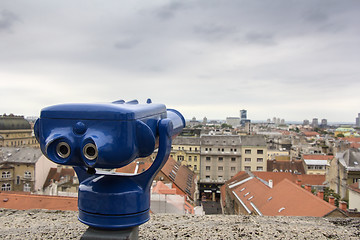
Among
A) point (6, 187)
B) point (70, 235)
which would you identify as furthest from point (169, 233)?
point (6, 187)

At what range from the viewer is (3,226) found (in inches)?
209

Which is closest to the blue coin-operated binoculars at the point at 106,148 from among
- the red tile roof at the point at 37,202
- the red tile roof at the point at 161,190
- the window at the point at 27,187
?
the red tile roof at the point at 37,202

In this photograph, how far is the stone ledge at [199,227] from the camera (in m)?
4.88

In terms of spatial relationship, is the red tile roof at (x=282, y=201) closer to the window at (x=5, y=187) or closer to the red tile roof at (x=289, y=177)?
the red tile roof at (x=289, y=177)

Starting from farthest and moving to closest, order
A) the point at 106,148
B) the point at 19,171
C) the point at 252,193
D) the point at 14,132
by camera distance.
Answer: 1. the point at 14,132
2. the point at 19,171
3. the point at 252,193
4. the point at 106,148

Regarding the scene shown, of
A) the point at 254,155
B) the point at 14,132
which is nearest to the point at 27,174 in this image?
the point at 254,155

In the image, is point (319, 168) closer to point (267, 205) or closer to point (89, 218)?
point (267, 205)

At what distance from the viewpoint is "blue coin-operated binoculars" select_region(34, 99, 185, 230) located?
273 centimetres

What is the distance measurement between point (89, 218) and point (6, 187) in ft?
112

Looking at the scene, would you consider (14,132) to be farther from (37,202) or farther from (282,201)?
(282,201)

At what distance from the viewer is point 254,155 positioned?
147ft

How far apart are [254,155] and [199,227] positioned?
4093 cm

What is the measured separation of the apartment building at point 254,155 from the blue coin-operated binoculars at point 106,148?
42815 millimetres

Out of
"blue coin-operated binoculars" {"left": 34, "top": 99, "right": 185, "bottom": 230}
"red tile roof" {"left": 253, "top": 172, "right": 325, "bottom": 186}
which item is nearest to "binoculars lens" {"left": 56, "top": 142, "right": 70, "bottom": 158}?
"blue coin-operated binoculars" {"left": 34, "top": 99, "right": 185, "bottom": 230}
